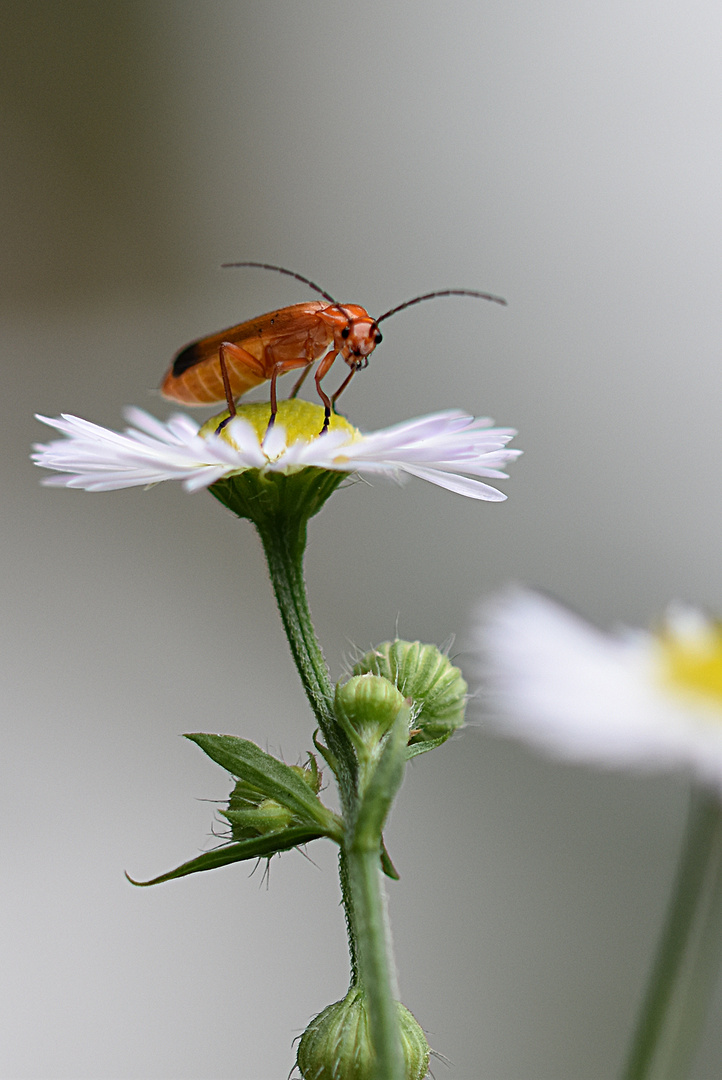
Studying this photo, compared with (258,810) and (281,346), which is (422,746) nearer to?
(258,810)

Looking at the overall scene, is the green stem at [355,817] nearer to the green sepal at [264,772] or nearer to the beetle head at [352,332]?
the green sepal at [264,772]

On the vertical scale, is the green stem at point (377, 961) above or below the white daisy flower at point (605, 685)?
below

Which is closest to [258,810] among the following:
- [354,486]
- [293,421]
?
[293,421]

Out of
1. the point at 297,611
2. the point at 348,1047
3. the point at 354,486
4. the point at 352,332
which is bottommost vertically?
the point at 348,1047

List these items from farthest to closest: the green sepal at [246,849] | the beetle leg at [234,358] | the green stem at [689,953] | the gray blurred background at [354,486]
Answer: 1. the gray blurred background at [354,486]
2. the beetle leg at [234,358]
3. the green sepal at [246,849]
4. the green stem at [689,953]

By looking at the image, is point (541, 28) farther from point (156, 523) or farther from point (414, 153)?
point (156, 523)

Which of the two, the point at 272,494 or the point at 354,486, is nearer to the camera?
the point at 272,494

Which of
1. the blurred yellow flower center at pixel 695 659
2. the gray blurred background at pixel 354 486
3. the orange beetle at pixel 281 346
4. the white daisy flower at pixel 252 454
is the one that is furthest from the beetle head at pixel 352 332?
→ the gray blurred background at pixel 354 486

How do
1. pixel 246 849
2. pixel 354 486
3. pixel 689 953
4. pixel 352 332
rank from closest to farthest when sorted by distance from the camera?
pixel 689 953, pixel 246 849, pixel 352 332, pixel 354 486
